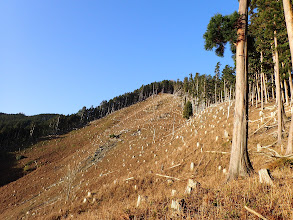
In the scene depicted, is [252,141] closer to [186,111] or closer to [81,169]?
[81,169]

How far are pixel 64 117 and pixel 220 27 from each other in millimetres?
106459

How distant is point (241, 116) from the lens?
24.0 ft

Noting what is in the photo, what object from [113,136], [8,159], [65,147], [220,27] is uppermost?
[220,27]

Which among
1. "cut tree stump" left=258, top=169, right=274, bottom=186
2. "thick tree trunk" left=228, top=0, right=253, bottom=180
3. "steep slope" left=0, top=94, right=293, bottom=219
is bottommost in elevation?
"steep slope" left=0, top=94, right=293, bottom=219

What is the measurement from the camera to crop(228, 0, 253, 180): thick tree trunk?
6.95 m

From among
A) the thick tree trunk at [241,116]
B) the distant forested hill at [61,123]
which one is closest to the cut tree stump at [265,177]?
the thick tree trunk at [241,116]

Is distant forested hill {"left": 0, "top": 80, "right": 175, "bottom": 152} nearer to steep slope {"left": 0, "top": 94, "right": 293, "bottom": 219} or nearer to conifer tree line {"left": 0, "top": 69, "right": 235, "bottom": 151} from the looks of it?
conifer tree line {"left": 0, "top": 69, "right": 235, "bottom": 151}

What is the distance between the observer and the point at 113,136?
57.0 metres

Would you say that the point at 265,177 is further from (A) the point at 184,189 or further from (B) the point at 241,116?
(A) the point at 184,189

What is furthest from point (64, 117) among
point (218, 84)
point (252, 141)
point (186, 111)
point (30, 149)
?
point (252, 141)

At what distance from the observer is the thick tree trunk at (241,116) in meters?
6.95

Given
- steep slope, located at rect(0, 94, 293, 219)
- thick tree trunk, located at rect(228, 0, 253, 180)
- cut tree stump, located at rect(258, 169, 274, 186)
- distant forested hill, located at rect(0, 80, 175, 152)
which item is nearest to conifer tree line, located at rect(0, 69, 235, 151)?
distant forested hill, located at rect(0, 80, 175, 152)

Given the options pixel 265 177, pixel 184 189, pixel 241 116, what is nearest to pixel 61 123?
pixel 184 189

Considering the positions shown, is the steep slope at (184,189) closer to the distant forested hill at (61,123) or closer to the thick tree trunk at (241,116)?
the thick tree trunk at (241,116)
